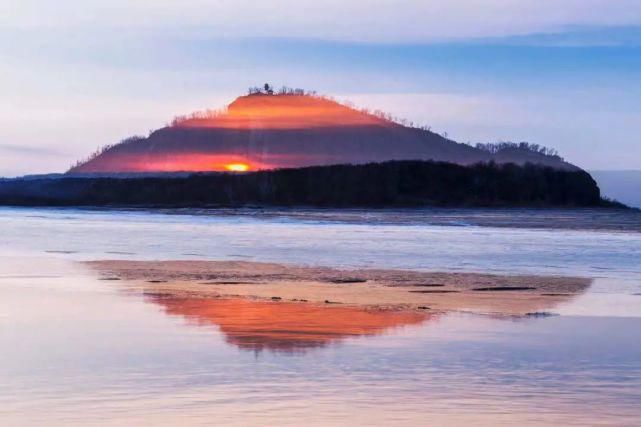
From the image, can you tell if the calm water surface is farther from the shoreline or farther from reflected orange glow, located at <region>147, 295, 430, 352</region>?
the shoreline

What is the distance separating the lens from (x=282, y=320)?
42.5 ft

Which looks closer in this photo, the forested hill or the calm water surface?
the calm water surface

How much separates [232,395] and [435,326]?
177 inches

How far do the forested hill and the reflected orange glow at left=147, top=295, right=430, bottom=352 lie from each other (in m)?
49.5

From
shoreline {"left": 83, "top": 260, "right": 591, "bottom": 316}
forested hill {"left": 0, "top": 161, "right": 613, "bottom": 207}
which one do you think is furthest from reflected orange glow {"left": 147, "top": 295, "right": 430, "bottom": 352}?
forested hill {"left": 0, "top": 161, "right": 613, "bottom": 207}

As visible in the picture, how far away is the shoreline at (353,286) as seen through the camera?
15180 mm

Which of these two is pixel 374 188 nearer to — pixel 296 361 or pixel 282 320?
pixel 282 320

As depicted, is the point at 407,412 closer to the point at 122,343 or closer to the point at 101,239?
the point at 122,343

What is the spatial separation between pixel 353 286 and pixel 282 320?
489 centimetres

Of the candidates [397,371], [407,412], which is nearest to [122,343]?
[397,371]

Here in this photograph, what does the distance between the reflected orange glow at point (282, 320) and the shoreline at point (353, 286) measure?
0.54 m

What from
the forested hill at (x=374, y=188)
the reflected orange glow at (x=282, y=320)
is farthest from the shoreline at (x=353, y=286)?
the forested hill at (x=374, y=188)

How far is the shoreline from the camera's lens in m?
15.2

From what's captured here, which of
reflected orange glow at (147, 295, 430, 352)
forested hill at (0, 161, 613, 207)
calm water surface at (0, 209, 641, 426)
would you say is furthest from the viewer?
forested hill at (0, 161, 613, 207)
